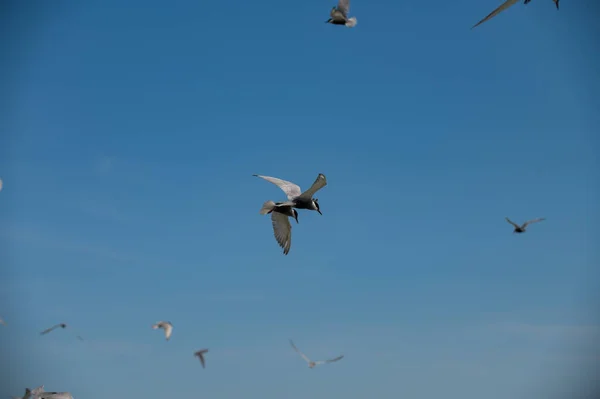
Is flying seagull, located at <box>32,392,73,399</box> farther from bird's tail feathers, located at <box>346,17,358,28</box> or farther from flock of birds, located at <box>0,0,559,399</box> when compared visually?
bird's tail feathers, located at <box>346,17,358,28</box>

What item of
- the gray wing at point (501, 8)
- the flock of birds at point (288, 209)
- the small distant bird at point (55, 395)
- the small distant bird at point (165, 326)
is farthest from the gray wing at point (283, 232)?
the gray wing at point (501, 8)

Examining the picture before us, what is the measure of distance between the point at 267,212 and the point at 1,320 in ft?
34.3

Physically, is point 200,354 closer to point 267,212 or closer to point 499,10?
point 267,212

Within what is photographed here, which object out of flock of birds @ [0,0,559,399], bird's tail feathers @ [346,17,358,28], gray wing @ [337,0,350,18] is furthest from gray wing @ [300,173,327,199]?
gray wing @ [337,0,350,18]

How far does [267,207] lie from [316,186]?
7.46 ft

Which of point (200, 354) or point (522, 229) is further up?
point (522, 229)

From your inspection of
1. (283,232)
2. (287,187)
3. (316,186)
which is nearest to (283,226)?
(283,232)

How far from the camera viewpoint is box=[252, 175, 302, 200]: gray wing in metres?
25.2

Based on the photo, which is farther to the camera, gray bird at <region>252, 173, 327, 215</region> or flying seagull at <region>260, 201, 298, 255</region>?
flying seagull at <region>260, 201, 298, 255</region>

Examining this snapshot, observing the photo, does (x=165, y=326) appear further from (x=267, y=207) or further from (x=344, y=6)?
(x=344, y=6)

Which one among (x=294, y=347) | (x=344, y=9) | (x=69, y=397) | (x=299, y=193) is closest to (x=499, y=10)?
(x=344, y=9)

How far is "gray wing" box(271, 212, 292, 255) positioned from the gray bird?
1739 millimetres

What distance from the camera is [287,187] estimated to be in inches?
1015

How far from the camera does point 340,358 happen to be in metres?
19.9
